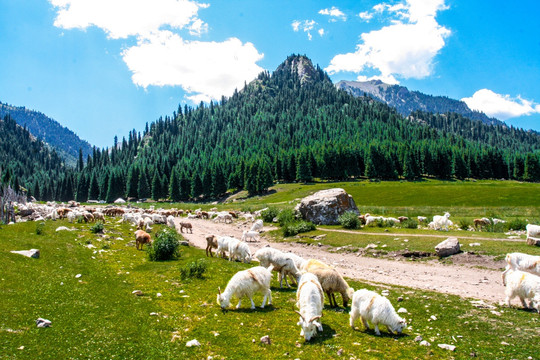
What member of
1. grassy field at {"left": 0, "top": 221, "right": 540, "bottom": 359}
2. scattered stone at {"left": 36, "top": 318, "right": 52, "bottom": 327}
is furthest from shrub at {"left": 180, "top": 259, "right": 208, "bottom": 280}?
scattered stone at {"left": 36, "top": 318, "right": 52, "bottom": 327}

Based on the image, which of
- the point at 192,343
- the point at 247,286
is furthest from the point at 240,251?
the point at 192,343

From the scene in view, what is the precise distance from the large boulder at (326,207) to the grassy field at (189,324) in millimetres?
25311

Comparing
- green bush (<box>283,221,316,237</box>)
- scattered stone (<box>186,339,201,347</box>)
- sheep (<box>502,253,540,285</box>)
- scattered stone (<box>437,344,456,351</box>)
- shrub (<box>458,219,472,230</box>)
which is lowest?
green bush (<box>283,221,316,237</box>)

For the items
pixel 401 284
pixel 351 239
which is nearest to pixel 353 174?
pixel 351 239

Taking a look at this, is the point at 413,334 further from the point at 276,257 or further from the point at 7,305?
the point at 7,305

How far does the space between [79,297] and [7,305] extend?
2.22 meters

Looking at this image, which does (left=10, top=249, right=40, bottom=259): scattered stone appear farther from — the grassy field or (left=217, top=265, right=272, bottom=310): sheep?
(left=217, top=265, right=272, bottom=310): sheep

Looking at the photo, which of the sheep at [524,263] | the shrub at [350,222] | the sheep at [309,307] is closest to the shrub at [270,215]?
the shrub at [350,222]

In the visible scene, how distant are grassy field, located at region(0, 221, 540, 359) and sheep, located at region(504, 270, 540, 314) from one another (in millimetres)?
577

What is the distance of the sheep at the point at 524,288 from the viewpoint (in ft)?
38.9

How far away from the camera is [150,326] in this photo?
31.1 ft

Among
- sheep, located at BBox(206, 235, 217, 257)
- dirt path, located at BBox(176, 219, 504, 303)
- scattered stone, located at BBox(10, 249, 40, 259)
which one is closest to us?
dirt path, located at BBox(176, 219, 504, 303)

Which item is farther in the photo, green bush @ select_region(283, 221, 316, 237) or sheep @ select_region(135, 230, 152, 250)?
green bush @ select_region(283, 221, 316, 237)

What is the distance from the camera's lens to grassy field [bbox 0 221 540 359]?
802 cm
